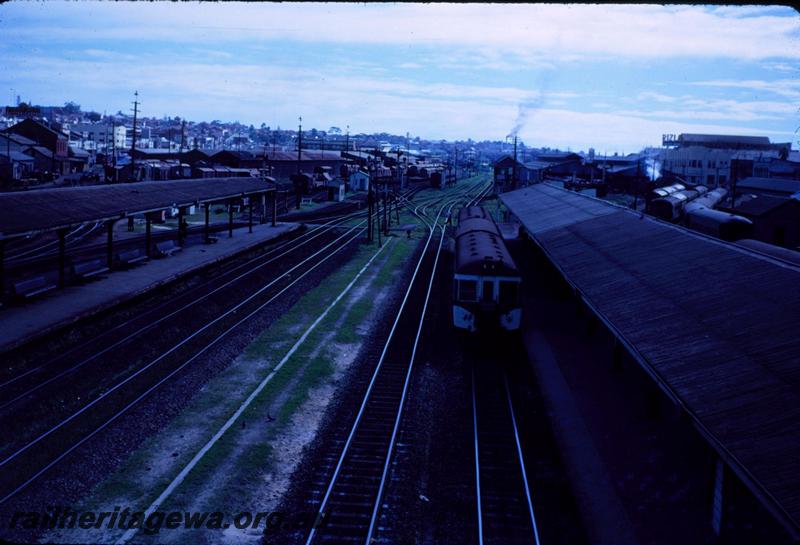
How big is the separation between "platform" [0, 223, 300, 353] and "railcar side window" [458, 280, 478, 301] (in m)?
13.2

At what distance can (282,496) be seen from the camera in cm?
1256

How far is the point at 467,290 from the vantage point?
2302 centimetres

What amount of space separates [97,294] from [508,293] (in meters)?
16.3

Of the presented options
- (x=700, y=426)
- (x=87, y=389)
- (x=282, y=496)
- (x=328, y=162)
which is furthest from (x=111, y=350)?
(x=328, y=162)

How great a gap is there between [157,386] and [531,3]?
16921 mm

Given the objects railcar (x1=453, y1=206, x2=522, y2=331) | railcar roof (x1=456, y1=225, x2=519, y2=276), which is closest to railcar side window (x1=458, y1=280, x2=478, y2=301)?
railcar (x1=453, y1=206, x2=522, y2=331)

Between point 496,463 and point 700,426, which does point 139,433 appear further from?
point 700,426

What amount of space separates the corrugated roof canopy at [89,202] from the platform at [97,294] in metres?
2.83

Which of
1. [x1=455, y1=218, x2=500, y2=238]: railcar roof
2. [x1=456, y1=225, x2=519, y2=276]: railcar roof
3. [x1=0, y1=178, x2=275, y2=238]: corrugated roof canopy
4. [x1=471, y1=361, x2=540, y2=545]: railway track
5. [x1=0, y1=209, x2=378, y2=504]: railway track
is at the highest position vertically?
[x1=0, y1=178, x2=275, y2=238]: corrugated roof canopy

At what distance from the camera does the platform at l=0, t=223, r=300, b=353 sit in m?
20.7

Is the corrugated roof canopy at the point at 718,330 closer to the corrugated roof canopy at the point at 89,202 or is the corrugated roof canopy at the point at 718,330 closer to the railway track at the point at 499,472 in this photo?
the railway track at the point at 499,472

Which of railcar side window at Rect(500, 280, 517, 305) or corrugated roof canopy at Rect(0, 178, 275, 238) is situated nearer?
railcar side window at Rect(500, 280, 517, 305)

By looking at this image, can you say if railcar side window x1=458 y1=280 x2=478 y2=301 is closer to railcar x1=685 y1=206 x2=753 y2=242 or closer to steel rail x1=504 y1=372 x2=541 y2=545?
steel rail x1=504 y1=372 x2=541 y2=545

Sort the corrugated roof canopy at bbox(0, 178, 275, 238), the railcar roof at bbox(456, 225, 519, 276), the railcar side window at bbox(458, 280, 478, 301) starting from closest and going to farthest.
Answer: the railcar roof at bbox(456, 225, 519, 276) → the railcar side window at bbox(458, 280, 478, 301) → the corrugated roof canopy at bbox(0, 178, 275, 238)
